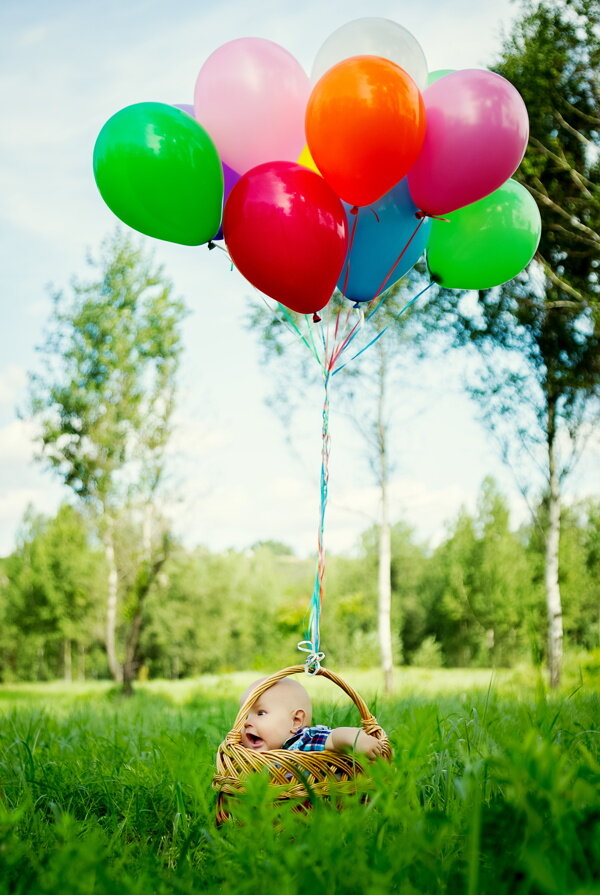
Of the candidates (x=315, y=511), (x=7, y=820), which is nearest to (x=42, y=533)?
(x=315, y=511)

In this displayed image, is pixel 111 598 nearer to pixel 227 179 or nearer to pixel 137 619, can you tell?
pixel 137 619

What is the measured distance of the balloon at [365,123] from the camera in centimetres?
237

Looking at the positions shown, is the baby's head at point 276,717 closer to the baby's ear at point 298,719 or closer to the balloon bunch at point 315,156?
the baby's ear at point 298,719

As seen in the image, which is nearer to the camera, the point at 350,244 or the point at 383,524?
the point at 350,244

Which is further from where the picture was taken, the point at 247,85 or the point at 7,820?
the point at 247,85

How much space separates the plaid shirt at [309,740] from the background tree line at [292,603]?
9.30 metres

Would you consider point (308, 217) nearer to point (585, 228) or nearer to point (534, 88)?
point (585, 228)

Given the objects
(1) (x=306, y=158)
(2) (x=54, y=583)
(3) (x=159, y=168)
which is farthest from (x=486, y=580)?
(3) (x=159, y=168)

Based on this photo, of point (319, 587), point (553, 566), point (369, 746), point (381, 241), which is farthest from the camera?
point (553, 566)

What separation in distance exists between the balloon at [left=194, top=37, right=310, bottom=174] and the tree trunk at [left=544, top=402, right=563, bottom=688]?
21.9 ft

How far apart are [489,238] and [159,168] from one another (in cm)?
140

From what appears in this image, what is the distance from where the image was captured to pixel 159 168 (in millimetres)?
2451

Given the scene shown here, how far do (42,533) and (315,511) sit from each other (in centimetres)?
1159

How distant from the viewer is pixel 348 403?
965 centimetres
